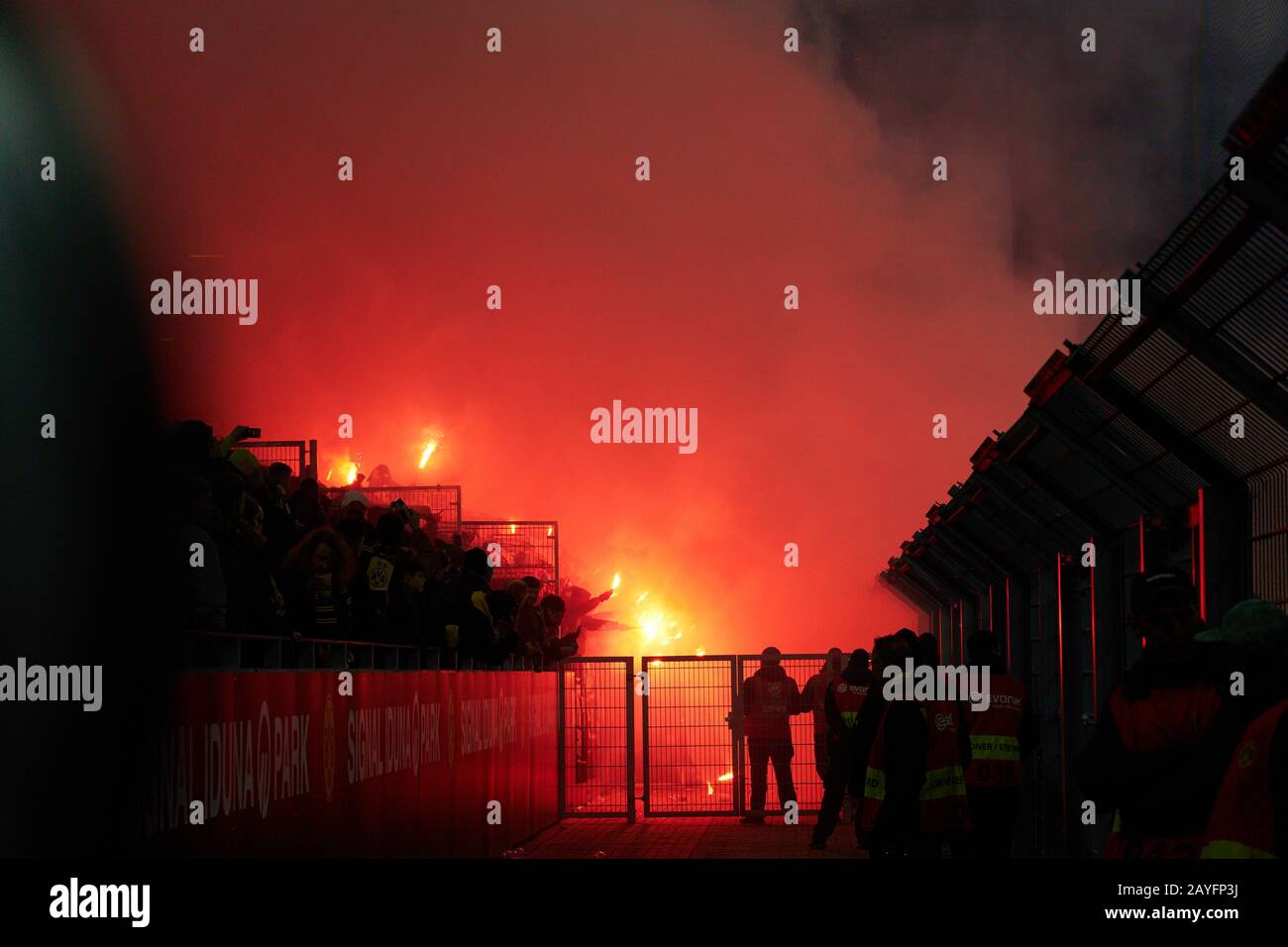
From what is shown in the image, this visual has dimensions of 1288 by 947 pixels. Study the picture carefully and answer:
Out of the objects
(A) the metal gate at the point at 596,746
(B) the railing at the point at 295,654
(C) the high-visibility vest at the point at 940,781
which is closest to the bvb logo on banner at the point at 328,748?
(B) the railing at the point at 295,654

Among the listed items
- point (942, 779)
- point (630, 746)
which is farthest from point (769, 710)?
point (942, 779)

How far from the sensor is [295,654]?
9414mm

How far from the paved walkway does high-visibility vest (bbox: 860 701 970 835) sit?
17.9 feet

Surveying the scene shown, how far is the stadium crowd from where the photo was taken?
8102 mm

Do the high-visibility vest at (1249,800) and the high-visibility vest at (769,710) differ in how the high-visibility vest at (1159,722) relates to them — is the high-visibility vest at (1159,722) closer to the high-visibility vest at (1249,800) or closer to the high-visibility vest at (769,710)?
the high-visibility vest at (1249,800)

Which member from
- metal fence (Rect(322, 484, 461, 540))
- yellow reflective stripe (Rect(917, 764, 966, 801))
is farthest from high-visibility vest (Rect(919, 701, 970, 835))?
metal fence (Rect(322, 484, 461, 540))

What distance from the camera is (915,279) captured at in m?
36.0

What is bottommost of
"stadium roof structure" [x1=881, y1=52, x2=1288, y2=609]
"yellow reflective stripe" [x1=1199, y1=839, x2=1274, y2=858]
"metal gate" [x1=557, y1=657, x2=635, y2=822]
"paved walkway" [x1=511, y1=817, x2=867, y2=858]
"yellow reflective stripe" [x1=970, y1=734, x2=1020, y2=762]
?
"paved walkway" [x1=511, y1=817, x2=867, y2=858]

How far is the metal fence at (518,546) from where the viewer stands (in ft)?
80.4

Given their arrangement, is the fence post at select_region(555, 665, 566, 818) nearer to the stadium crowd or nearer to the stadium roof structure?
the stadium crowd
